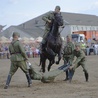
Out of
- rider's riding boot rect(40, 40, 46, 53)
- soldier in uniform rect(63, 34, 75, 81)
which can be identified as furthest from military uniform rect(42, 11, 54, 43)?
soldier in uniform rect(63, 34, 75, 81)

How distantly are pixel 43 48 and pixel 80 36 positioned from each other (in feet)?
97.7

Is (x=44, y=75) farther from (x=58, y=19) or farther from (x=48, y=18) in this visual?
(x=48, y=18)

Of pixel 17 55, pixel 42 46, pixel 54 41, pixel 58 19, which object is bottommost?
pixel 17 55

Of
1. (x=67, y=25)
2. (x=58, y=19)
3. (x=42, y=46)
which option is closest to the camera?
(x=58, y=19)

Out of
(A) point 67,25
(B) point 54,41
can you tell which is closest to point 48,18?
(B) point 54,41

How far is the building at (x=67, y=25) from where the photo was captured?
8331 centimetres

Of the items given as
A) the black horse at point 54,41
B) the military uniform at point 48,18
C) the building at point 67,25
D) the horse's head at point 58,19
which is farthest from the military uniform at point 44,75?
the building at point 67,25

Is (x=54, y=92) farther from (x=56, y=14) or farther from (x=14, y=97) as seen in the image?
(x=56, y=14)

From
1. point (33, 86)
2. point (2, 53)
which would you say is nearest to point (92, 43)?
point (2, 53)

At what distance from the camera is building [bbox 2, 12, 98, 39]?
83.3 meters

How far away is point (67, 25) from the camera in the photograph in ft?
282

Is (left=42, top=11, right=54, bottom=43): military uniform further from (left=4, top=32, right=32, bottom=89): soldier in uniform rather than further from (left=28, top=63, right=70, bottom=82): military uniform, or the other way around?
(left=4, top=32, right=32, bottom=89): soldier in uniform

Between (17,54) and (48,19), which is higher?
(48,19)

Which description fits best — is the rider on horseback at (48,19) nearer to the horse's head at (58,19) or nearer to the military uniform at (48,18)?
the military uniform at (48,18)
